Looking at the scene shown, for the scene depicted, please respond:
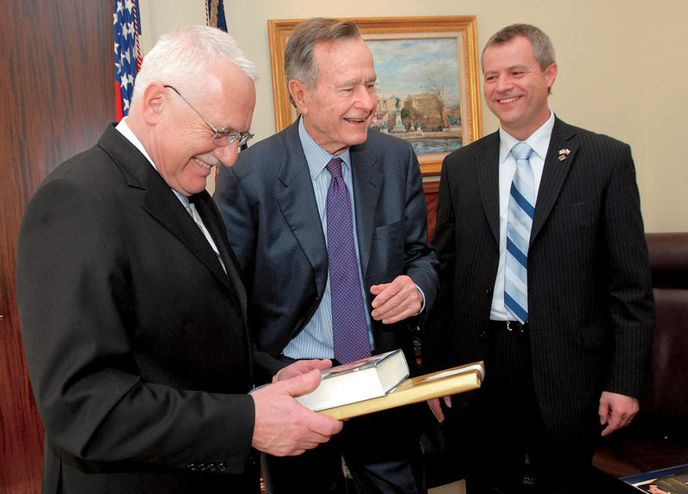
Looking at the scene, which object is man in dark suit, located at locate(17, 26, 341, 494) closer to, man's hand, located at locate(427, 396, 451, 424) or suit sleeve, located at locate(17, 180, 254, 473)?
suit sleeve, located at locate(17, 180, 254, 473)

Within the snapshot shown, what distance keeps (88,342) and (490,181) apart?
1.61 meters

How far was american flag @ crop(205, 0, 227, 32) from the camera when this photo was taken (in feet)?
9.25

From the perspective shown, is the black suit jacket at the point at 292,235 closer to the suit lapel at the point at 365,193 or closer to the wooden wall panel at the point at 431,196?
the suit lapel at the point at 365,193

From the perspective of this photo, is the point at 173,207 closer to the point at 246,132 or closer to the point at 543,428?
the point at 246,132

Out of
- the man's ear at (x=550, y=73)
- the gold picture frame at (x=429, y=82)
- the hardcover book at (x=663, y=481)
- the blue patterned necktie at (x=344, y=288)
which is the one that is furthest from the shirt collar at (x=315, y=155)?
the gold picture frame at (x=429, y=82)

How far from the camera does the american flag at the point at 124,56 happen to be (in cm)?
246

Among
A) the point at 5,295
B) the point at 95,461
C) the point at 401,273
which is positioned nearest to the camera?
the point at 95,461

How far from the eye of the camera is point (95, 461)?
109 cm

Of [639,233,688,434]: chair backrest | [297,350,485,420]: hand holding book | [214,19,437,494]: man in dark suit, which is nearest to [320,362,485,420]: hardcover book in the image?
[297,350,485,420]: hand holding book

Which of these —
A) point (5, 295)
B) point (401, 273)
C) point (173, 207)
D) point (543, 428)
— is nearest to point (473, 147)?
point (401, 273)

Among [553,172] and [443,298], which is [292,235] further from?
[553,172]

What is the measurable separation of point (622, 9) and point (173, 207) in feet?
12.6

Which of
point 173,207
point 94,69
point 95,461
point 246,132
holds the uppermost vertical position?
point 94,69

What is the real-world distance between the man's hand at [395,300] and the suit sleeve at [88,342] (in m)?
0.69
